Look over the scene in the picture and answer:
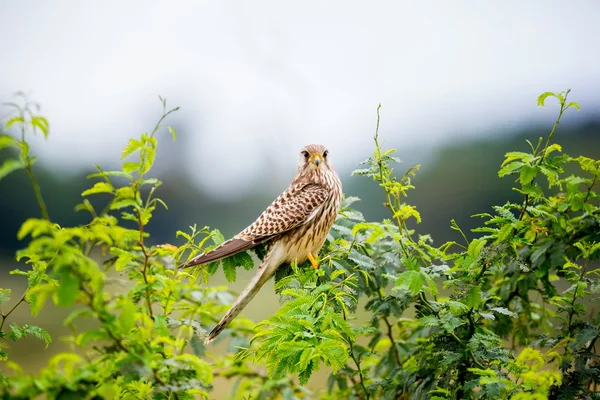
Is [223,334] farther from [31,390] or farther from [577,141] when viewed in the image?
[577,141]

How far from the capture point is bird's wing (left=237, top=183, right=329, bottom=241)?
2535mm

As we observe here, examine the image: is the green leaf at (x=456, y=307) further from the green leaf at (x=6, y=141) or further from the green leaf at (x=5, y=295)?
the green leaf at (x=5, y=295)

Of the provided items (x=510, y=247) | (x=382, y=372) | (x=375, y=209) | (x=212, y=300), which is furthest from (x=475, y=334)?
(x=375, y=209)

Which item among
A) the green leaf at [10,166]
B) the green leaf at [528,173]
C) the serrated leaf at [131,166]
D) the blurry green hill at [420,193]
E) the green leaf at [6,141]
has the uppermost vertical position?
the green leaf at [6,141]

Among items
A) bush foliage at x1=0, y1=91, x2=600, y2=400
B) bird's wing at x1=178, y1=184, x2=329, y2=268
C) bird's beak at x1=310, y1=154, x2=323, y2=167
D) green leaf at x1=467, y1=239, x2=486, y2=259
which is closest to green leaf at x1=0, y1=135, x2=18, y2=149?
bush foliage at x1=0, y1=91, x2=600, y2=400

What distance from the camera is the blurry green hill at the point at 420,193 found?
199 inches

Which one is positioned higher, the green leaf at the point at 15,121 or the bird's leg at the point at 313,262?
the green leaf at the point at 15,121

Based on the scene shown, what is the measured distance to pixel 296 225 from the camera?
8.59 feet

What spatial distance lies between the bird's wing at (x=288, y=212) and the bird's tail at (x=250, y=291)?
123 mm

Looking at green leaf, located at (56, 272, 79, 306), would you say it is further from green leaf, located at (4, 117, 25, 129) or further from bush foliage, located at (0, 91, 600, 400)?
green leaf, located at (4, 117, 25, 129)

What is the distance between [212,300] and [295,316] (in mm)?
467

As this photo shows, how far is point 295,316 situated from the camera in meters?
1.54

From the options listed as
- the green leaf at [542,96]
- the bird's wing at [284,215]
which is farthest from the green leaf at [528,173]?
the bird's wing at [284,215]

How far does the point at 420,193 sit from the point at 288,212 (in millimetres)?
3139
